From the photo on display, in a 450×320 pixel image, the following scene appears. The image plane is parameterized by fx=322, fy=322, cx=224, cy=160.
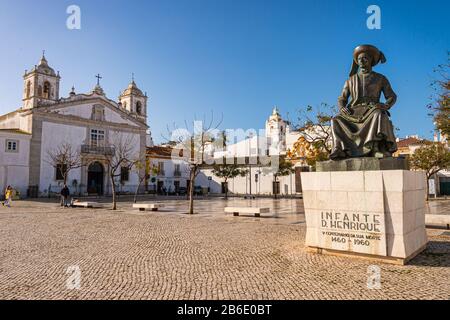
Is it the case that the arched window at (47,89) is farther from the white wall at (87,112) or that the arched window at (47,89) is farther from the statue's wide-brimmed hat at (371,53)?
the statue's wide-brimmed hat at (371,53)

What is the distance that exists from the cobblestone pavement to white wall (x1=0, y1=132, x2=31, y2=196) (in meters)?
23.6

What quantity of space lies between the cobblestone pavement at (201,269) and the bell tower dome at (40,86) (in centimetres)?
2839

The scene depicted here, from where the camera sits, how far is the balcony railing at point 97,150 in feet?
110

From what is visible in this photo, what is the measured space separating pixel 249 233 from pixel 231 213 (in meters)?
5.80

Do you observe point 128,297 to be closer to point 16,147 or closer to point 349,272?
point 349,272

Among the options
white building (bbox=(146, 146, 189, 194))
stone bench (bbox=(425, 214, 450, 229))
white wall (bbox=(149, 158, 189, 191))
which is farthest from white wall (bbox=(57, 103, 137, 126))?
stone bench (bbox=(425, 214, 450, 229))

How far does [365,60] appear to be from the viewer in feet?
20.1

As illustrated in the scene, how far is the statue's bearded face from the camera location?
615 centimetres

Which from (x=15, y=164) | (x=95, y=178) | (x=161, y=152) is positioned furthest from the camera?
(x=161, y=152)

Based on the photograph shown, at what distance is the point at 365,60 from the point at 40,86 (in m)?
34.4

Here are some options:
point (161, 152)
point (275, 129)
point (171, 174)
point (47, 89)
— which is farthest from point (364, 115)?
point (275, 129)

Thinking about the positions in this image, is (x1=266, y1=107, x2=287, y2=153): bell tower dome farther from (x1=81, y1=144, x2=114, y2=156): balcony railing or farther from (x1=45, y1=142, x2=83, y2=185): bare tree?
(x1=45, y1=142, x2=83, y2=185): bare tree

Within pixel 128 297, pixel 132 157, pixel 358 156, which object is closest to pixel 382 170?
pixel 358 156

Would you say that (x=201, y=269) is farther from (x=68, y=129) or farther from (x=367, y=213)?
(x=68, y=129)
